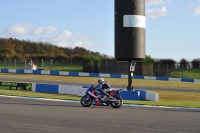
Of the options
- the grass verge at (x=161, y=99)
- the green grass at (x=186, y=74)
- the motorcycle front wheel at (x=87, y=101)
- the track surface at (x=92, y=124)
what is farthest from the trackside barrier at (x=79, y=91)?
the green grass at (x=186, y=74)

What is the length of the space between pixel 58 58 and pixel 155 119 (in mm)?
71802

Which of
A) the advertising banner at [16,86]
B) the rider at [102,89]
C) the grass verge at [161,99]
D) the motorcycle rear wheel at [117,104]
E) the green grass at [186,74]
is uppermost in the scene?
the green grass at [186,74]

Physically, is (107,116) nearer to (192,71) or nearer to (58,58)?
(192,71)

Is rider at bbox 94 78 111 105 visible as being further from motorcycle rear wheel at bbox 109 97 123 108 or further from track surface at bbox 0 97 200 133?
track surface at bbox 0 97 200 133

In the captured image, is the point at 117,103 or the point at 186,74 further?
the point at 186,74

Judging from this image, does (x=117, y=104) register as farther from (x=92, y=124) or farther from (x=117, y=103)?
(x=92, y=124)

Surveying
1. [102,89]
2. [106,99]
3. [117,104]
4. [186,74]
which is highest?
[186,74]

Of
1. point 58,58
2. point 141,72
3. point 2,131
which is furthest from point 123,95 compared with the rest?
point 58,58

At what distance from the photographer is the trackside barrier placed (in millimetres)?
22656

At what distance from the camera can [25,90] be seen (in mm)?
27484

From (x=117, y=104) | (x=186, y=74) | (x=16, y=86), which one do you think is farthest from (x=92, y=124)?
(x=186, y=74)

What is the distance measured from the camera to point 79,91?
25.1 metres

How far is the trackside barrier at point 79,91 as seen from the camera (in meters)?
22.7

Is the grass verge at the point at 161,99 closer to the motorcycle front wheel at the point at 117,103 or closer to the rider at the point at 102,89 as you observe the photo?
the motorcycle front wheel at the point at 117,103
